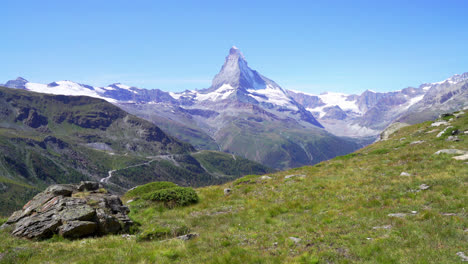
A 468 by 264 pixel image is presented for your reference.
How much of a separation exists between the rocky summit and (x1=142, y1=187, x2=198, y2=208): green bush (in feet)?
13.5

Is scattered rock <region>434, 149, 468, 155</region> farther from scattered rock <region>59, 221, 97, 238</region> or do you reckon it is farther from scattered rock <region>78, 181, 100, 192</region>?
scattered rock <region>78, 181, 100, 192</region>

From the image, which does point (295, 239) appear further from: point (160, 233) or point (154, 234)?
point (154, 234)

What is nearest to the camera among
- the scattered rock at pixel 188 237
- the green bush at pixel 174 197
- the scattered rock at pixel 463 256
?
the scattered rock at pixel 463 256

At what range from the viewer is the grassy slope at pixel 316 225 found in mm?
11391

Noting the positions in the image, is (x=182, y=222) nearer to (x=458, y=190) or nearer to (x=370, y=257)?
(x=370, y=257)

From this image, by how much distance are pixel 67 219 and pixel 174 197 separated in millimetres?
9309

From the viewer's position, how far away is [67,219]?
16.8m

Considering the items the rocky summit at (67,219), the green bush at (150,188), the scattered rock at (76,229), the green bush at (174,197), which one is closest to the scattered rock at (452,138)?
the green bush at (174,197)

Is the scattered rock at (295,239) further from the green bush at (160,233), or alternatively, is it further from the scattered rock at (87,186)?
the scattered rock at (87,186)

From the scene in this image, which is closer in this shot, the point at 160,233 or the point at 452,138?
the point at 160,233

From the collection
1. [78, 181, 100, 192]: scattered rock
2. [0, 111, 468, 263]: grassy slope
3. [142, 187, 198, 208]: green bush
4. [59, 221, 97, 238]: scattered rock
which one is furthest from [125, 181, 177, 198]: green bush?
[59, 221, 97, 238]: scattered rock

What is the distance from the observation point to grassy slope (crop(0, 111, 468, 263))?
11.4 metres

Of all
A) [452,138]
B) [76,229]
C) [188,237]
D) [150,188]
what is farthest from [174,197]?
[452,138]

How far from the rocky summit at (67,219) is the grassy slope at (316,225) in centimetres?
108
